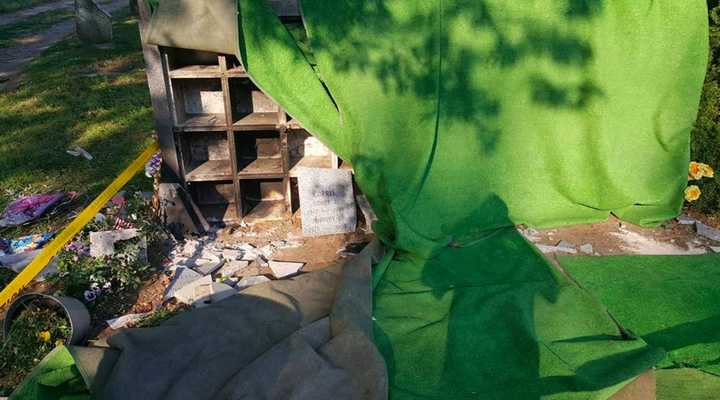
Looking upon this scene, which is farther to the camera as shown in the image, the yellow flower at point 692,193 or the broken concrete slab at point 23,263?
the yellow flower at point 692,193

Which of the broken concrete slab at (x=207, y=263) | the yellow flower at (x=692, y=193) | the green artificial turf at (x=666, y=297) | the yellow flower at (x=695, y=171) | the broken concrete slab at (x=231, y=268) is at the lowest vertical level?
the green artificial turf at (x=666, y=297)

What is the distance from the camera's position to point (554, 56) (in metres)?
3.94

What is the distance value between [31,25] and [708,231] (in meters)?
14.0

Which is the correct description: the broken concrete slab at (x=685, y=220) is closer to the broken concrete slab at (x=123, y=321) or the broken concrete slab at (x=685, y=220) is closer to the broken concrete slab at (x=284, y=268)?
the broken concrete slab at (x=284, y=268)

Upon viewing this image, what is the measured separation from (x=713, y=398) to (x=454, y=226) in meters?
1.86

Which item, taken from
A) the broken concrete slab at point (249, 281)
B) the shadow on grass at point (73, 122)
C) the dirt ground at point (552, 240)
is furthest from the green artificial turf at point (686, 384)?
the shadow on grass at point (73, 122)

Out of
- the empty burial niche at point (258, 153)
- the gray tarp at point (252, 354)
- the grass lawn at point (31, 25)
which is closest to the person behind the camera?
the gray tarp at point (252, 354)

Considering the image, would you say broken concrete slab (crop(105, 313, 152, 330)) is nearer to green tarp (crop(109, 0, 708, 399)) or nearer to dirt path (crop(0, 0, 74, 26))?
green tarp (crop(109, 0, 708, 399))

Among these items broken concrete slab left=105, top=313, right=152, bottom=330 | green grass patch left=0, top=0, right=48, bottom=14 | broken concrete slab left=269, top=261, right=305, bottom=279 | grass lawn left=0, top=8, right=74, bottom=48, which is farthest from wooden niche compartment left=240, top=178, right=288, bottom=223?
green grass patch left=0, top=0, right=48, bottom=14

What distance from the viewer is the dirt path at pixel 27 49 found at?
8406 mm

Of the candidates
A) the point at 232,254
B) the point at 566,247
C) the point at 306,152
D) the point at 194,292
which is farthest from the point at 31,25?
the point at 566,247

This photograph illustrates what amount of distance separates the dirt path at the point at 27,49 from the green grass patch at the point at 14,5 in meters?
2.78

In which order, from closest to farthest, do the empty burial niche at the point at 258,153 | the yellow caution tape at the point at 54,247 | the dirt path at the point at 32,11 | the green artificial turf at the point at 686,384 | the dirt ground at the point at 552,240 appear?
the green artificial turf at the point at 686,384 < the yellow caution tape at the point at 54,247 < the dirt ground at the point at 552,240 < the empty burial niche at the point at 258,153 < the dirt path at the point at 32,11

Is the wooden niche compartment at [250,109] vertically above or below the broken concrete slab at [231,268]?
above
